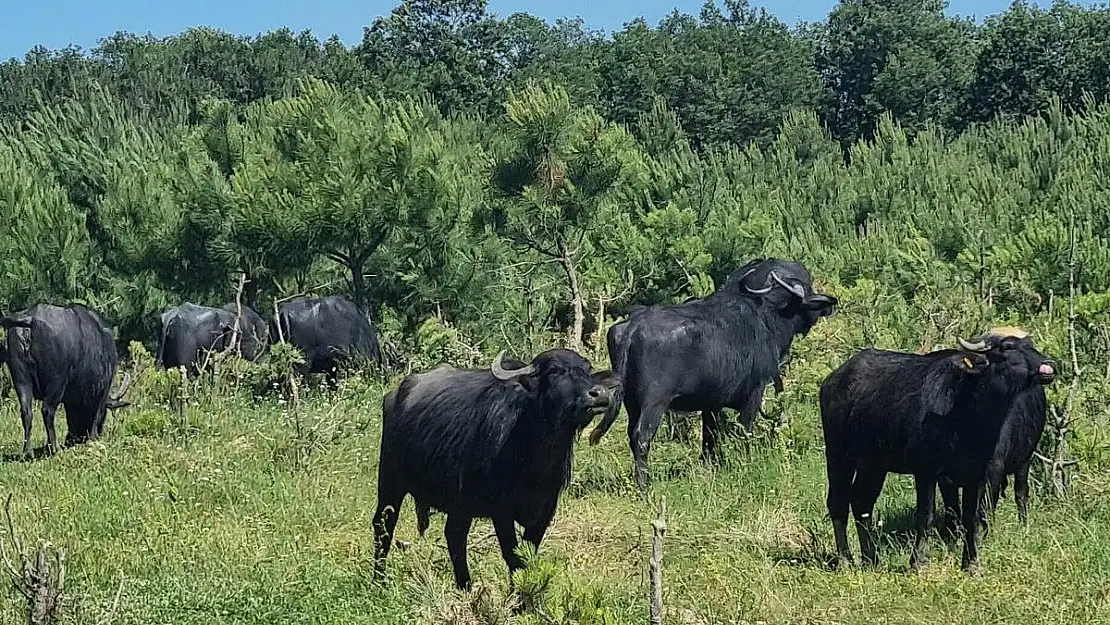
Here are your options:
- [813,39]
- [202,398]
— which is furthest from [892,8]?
[202,398]

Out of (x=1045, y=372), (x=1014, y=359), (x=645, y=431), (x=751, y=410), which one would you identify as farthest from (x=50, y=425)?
(x=1045, y=372)

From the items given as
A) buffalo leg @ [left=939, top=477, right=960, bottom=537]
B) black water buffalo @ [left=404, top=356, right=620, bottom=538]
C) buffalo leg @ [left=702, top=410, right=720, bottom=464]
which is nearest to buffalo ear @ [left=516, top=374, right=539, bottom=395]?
black water buffalo @ [left=404, top=356, right=620, bottom=538]

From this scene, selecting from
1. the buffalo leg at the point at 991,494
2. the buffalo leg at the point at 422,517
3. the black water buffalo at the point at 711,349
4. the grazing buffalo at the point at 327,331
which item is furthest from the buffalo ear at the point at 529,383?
the grazing buffalo at the point at 327,331

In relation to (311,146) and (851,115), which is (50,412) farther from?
(851,115)

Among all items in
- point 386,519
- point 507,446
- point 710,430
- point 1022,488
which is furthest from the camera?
point 710,430

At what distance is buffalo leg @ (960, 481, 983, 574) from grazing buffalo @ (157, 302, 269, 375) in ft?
36.2

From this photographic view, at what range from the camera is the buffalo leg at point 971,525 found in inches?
273

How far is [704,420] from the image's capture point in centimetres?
1069

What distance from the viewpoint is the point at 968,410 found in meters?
6.96

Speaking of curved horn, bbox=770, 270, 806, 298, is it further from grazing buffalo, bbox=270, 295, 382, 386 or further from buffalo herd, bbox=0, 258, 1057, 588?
grazing buffalo, bbox=270, 295, 382, 386

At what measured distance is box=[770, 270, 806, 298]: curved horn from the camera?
11.0 m

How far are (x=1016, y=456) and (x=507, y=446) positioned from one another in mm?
3477

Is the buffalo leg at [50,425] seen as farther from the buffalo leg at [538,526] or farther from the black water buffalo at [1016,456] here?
the black water buffalo at [1016,456]

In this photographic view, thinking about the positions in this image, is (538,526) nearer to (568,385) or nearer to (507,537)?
(507,537)
